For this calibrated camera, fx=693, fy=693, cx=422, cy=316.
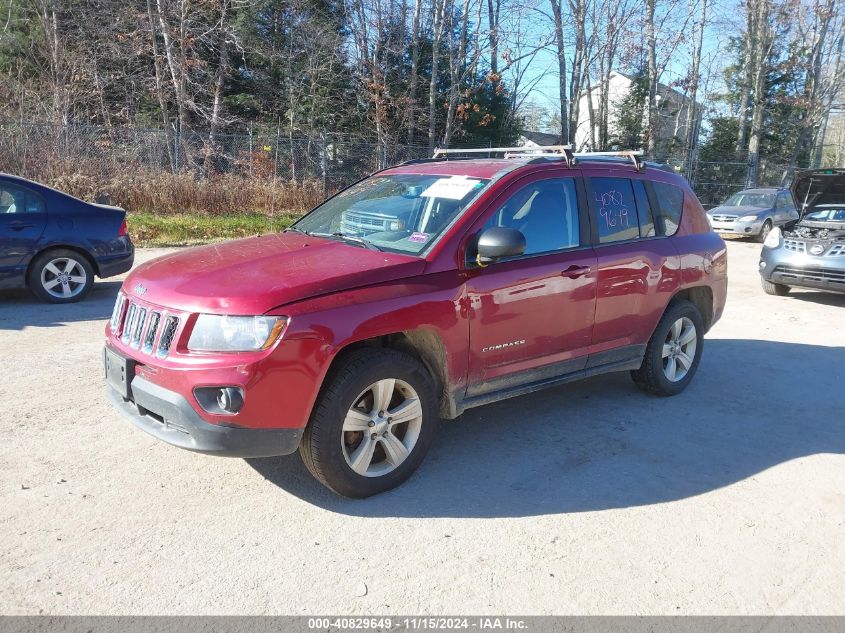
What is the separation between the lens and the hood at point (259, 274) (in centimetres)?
345

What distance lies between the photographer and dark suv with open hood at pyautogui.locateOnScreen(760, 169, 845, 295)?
32.5 ft

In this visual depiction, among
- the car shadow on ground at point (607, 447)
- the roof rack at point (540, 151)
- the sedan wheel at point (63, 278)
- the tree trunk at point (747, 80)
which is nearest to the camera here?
the car shadow on ground at point (607, 447)

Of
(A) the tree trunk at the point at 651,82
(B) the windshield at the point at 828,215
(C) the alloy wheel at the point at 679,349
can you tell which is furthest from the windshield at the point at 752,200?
(C) the alloy wheel at the point at 679,349

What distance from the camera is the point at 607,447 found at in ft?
15.3

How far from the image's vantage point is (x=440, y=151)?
5805mm

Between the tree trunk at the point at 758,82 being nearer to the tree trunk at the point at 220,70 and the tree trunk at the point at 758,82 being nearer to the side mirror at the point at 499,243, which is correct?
the tree trunk at the point at 220,70

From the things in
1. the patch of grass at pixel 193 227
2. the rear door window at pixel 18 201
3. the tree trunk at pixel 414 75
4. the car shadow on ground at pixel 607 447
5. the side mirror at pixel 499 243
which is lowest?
the car shadow on ground at pixel 607 447

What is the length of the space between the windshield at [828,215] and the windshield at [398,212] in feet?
27.1

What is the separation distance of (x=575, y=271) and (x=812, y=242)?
7278 millimetres

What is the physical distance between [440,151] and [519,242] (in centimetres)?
206

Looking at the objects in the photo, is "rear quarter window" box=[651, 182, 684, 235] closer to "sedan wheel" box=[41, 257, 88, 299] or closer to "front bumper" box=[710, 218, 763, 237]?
"sedan wheel" box=[41, 257, 88, 299]

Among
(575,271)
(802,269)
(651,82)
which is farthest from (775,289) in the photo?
(651,82)

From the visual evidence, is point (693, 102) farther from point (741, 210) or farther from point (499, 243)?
point (499, 243)

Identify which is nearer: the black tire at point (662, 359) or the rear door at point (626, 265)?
the rear door at point (626, 265)
